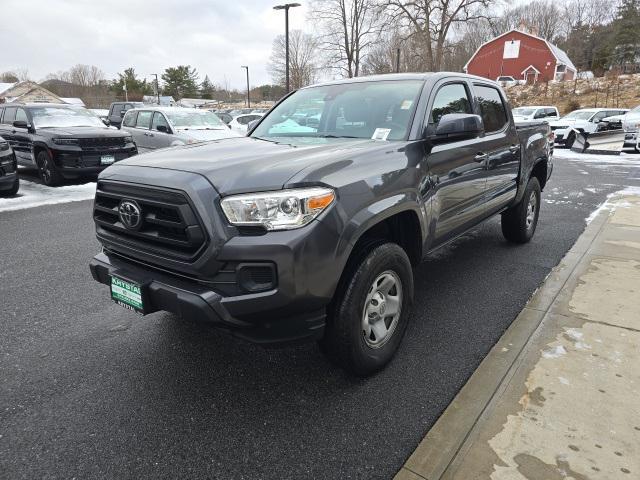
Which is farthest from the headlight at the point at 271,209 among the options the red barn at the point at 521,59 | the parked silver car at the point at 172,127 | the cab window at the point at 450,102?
the red barn at the point at 521,59

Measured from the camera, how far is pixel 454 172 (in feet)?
11.2

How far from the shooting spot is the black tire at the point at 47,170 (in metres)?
9.26

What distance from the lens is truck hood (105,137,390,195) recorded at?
7.31 ft

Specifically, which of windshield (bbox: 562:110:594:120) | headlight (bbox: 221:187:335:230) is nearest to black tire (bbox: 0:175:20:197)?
headlight (bbox: 221:187:335:230)

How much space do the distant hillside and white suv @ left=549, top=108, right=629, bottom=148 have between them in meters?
12.9

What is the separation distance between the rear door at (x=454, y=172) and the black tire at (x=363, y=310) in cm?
65

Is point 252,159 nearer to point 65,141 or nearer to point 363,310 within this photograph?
point 363,310

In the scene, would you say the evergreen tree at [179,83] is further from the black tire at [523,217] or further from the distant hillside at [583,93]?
the black tire at [523,217]

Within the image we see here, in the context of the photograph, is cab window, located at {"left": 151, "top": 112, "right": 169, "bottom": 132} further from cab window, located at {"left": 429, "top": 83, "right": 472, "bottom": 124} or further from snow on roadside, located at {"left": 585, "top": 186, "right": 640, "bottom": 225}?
snow on roadside, located at {"left": 585, "top": 186, "right": 640, "bottom": 225}

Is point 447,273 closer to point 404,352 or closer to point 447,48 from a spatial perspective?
point 404,352

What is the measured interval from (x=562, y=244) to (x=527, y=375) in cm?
338

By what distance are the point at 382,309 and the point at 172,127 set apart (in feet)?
31.4

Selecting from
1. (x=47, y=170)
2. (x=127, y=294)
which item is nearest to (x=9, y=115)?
(x=47, y=170)

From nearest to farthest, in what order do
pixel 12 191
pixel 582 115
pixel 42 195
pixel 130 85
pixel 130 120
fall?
pixel 12 191
pixel 42 195
pixel 130 120
pixel 582 115
pixel 130 85
